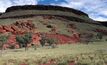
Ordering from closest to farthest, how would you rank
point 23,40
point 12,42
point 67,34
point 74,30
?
point 23,40 < point 12,42 < point 67,34 < point 74,30

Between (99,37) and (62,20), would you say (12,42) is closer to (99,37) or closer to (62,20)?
(99,37)

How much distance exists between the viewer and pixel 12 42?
10762cm

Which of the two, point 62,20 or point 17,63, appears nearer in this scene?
point 17,63

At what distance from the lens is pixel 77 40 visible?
134 meters

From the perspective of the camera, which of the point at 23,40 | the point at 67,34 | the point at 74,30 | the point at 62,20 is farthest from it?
the point at 62,20

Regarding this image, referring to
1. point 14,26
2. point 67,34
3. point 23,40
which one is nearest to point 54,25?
point 67,34

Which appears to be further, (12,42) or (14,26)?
(14,26)

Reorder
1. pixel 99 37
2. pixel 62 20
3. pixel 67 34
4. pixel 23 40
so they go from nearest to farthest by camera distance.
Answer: pixel 23 40, pixel 99 37, pixel 67 34, pixel 62 20

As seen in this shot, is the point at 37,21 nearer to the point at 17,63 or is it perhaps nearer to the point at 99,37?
the point at 99,37

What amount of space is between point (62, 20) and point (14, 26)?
42.5 meters

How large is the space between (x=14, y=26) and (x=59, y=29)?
22331mm

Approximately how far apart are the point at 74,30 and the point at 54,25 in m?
9.52

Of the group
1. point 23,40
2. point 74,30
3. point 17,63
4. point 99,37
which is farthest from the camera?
point 74,30

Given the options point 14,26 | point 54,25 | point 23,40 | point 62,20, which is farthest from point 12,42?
point 62,20
